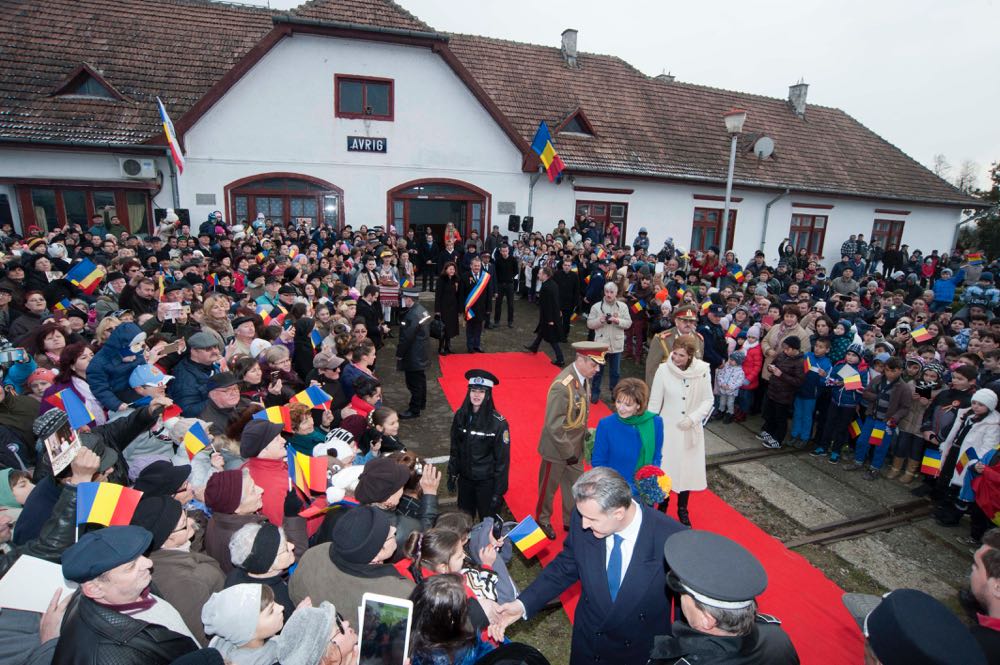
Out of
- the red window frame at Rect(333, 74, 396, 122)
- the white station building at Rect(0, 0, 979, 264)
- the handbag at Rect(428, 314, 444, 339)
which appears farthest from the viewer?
the red window frame at Rect(333, 74, 396, 122)

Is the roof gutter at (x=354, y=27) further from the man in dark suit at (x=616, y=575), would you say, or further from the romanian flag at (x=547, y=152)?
the man in dark suit at (x=616, y=575)

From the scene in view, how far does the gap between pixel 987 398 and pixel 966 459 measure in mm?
720

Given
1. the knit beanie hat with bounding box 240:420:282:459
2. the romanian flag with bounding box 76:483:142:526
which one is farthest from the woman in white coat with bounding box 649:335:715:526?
the romanian flag with bounding box 76:483:142:526

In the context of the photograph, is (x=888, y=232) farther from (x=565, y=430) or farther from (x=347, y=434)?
(x=347, y=434)

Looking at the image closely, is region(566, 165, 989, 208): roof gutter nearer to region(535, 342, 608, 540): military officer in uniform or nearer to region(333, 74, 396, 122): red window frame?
region(333, 74, 396, 122): red window frame

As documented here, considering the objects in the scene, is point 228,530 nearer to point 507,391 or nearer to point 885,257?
point 507,391

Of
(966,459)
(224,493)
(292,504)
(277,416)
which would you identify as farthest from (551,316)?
(224,493)

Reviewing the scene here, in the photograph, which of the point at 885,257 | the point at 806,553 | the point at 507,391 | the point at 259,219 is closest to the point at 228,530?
the point at 806,553

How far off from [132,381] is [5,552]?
6.27 feet

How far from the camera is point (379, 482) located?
3.42 metres

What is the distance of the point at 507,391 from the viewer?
9.18 metres

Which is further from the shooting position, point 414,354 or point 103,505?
point 414,354

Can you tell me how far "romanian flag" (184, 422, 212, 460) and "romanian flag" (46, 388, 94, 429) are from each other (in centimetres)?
97

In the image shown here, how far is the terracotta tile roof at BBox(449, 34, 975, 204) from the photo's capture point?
18391 mm
